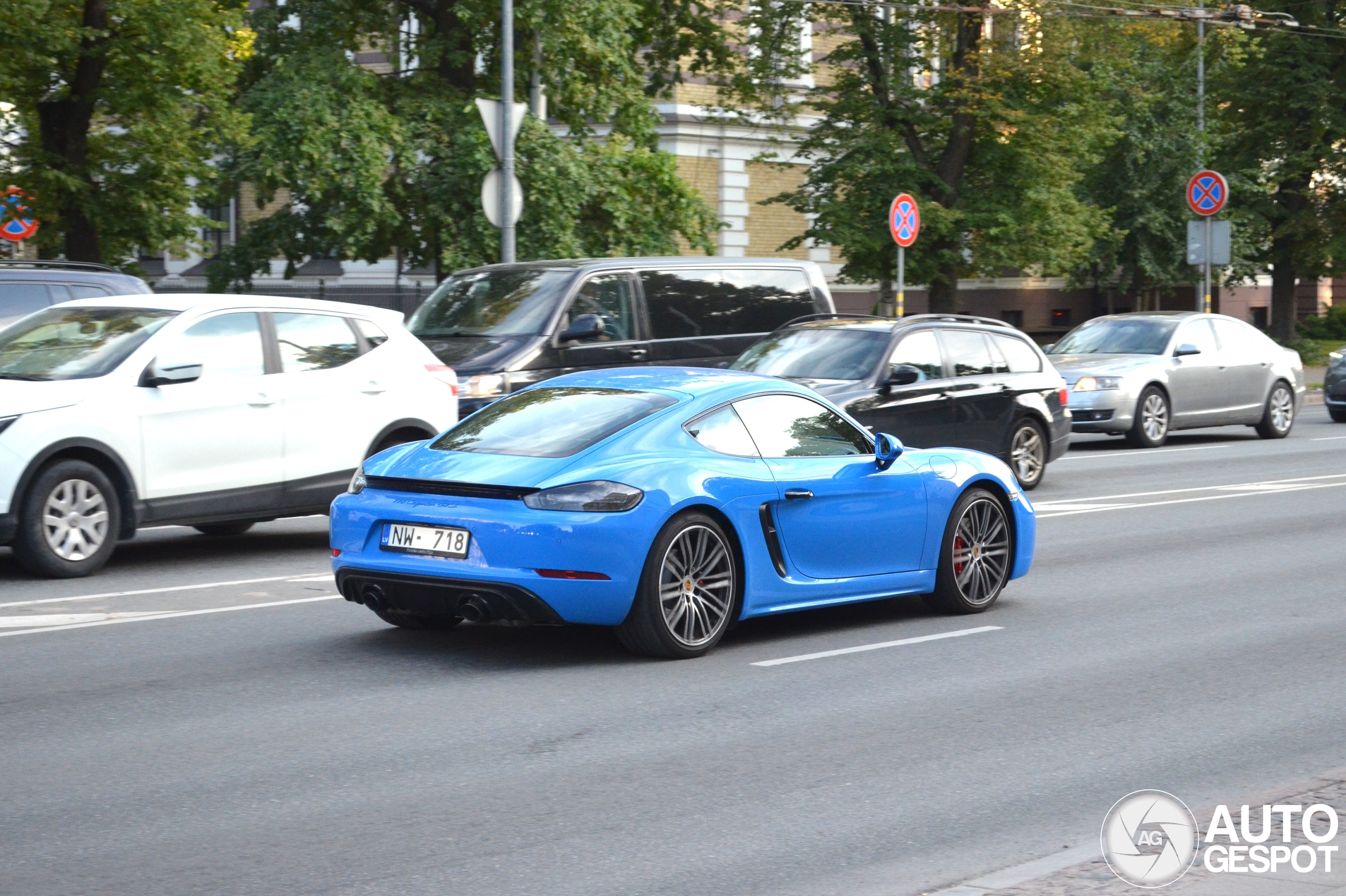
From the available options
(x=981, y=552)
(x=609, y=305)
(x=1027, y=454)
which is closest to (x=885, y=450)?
(x=981, y=552)

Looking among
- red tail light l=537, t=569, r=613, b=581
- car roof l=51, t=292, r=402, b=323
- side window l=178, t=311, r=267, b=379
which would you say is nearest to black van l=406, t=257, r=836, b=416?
car roof l=51, t=292, r=402, b=323

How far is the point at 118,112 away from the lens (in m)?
26.7

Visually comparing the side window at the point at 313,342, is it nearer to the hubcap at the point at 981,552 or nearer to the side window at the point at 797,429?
the side window at the point at 797,429

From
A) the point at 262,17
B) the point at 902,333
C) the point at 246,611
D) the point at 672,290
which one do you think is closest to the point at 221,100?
the point at 262,17

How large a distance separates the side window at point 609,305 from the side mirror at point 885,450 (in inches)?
297

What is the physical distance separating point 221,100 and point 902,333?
43.7 ft

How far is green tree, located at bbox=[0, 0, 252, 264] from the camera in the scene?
82.3 ft

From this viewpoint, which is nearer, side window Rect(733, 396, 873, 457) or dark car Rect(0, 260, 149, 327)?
side window Rect(733, 396, 873, 457)

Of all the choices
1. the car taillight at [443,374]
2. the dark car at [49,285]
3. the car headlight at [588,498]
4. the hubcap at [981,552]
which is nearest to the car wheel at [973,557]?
the hubcap at [981,552]

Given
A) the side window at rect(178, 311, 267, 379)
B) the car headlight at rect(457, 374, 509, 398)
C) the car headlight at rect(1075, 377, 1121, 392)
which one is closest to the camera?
the side window at rect(178, 311, 267, 379)

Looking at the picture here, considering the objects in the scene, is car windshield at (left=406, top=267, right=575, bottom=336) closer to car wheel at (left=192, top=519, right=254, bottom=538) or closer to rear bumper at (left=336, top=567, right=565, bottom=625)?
car wheel at (left=192, top=519, right=254, bottom=538)

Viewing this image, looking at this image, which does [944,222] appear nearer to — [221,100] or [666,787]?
[221,100]

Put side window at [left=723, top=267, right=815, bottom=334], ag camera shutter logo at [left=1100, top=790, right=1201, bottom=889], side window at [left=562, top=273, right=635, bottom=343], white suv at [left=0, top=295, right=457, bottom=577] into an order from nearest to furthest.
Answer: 1. ag camera shutter logo at [left=1100, top=790, right=1201, bottom=889]
2. white suv at [left=0, top=295, right=457, bottom=577]
3. side window at [left=562, top=273, right=635, bottom=343]
4. side window at [left=723, top=267, right=815, bottom=334]

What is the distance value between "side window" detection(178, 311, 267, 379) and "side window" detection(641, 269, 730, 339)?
231 inches
